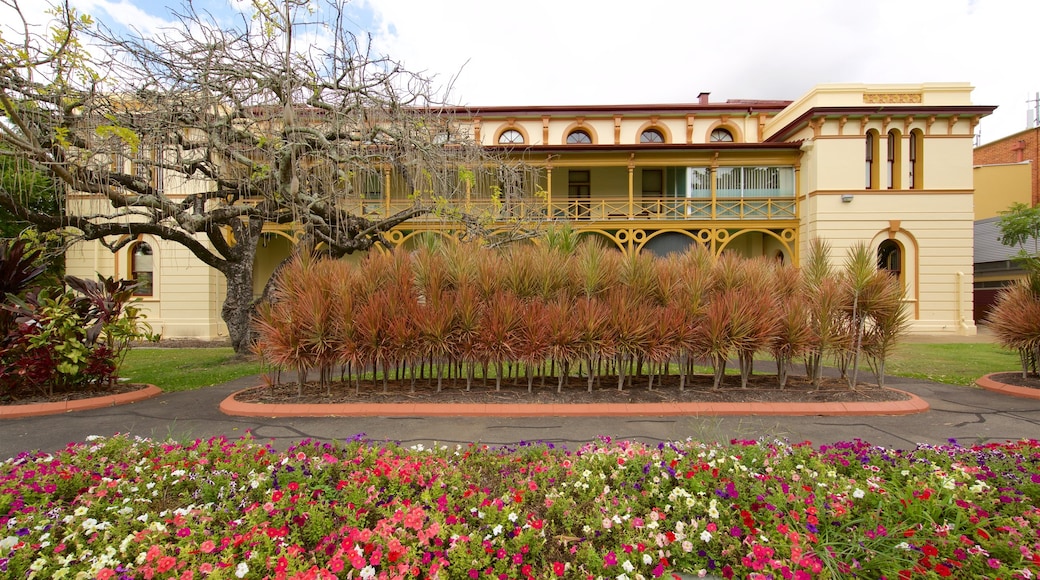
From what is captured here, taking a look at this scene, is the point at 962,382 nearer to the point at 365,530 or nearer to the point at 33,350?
the point at 365,530

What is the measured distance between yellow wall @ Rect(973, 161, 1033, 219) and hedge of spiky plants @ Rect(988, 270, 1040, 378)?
30559 millimetres

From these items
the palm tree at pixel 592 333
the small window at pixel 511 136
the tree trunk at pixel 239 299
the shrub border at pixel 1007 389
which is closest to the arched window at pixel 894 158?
the shrub border at pixel 1007 389

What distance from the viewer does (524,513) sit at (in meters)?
3.05

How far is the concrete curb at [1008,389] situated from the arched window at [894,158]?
48.6ft

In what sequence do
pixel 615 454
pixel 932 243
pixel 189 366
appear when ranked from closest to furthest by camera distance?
pixel 615 454 → pixel 189 366 → pixel 932 243

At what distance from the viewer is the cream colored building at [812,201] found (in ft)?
62.8

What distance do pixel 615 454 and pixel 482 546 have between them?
1.65 meters

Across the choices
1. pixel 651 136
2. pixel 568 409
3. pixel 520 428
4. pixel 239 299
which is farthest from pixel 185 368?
pixel 651 136

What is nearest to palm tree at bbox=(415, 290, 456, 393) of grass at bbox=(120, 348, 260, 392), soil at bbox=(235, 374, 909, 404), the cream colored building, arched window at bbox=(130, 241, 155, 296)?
soil at bbox=(235, 374, 909, 404)

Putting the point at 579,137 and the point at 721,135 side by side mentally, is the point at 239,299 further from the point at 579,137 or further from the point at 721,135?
the point at 721,135

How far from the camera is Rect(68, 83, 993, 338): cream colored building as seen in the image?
754 inches

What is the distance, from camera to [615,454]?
13.0 feet

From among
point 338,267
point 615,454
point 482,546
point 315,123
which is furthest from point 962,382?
point 315,123

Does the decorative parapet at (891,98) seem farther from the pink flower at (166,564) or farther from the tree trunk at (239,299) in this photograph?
the pink flower at (166,564)
